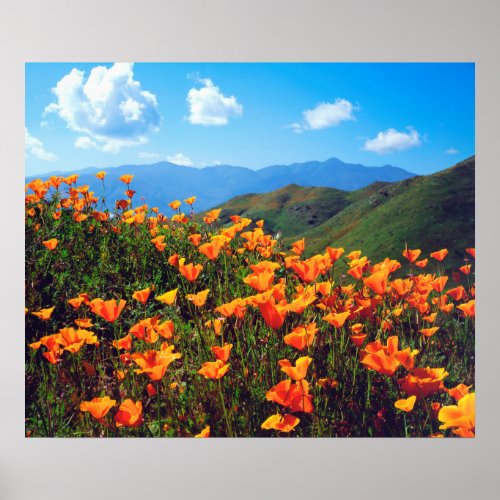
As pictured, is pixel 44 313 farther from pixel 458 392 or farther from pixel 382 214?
pixel 458 392

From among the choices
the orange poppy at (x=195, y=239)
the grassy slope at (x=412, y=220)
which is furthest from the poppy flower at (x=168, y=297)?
the grassy slope at (x=412, y=220)

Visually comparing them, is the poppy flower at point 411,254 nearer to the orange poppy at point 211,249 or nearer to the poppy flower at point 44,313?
the orange poppy at point 211,249

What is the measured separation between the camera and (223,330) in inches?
98.9

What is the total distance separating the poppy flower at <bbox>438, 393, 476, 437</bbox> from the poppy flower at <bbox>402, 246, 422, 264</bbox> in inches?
23.7

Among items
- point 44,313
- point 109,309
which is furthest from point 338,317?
point 44,313

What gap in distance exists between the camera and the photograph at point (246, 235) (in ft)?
8.15

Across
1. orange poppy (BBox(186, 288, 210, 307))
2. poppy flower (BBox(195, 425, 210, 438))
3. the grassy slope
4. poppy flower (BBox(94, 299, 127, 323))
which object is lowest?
poppy flower (BBox(195, 425, 210, 438))

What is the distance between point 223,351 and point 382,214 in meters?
0.89

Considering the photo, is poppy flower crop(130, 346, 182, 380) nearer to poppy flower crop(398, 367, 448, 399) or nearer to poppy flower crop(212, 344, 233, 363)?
poppy flower crop(212, 344, 233, 363)

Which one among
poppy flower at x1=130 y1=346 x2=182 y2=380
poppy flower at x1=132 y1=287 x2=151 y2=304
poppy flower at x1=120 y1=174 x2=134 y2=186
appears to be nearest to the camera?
poppy flower at x1=130 y1=346 x2=182 y2=380

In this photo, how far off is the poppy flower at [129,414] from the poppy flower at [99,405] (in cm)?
5

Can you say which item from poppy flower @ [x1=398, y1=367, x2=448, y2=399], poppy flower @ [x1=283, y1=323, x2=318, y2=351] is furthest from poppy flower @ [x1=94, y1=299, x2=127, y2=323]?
poppy flower @ [x1=398, y1=367, x2=448, y2=399]

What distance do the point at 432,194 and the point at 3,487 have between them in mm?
2229

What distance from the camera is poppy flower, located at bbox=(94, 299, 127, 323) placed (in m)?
2.40
